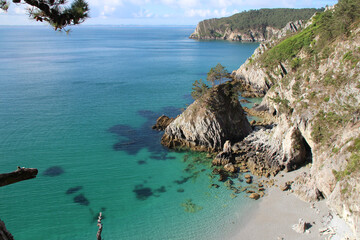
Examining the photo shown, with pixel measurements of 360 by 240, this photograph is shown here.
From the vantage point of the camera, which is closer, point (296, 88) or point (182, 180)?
point (182, 180)

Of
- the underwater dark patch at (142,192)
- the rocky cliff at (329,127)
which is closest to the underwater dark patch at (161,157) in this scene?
the underwater dark patch at (142,192)

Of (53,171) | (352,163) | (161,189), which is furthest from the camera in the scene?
(53,171)

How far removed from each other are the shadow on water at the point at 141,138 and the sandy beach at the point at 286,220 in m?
14.7

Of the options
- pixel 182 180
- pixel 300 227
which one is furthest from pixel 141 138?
pixel 300 227

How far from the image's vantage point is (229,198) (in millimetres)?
27375

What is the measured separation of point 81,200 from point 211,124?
746 inches

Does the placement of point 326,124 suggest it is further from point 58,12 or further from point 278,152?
point 58,12

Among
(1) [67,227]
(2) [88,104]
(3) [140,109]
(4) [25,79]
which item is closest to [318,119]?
(1) [67,227]

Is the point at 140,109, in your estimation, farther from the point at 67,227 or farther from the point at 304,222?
the point at 304,222

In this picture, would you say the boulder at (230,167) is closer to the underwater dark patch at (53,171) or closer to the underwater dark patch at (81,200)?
the underwater dark patch at (81,200)

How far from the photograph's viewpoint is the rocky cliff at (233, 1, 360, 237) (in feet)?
69.1

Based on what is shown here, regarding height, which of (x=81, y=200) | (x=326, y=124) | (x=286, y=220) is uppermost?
(x=326, y=124)

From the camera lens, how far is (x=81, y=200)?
27812mm

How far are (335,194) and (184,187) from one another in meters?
14.8
